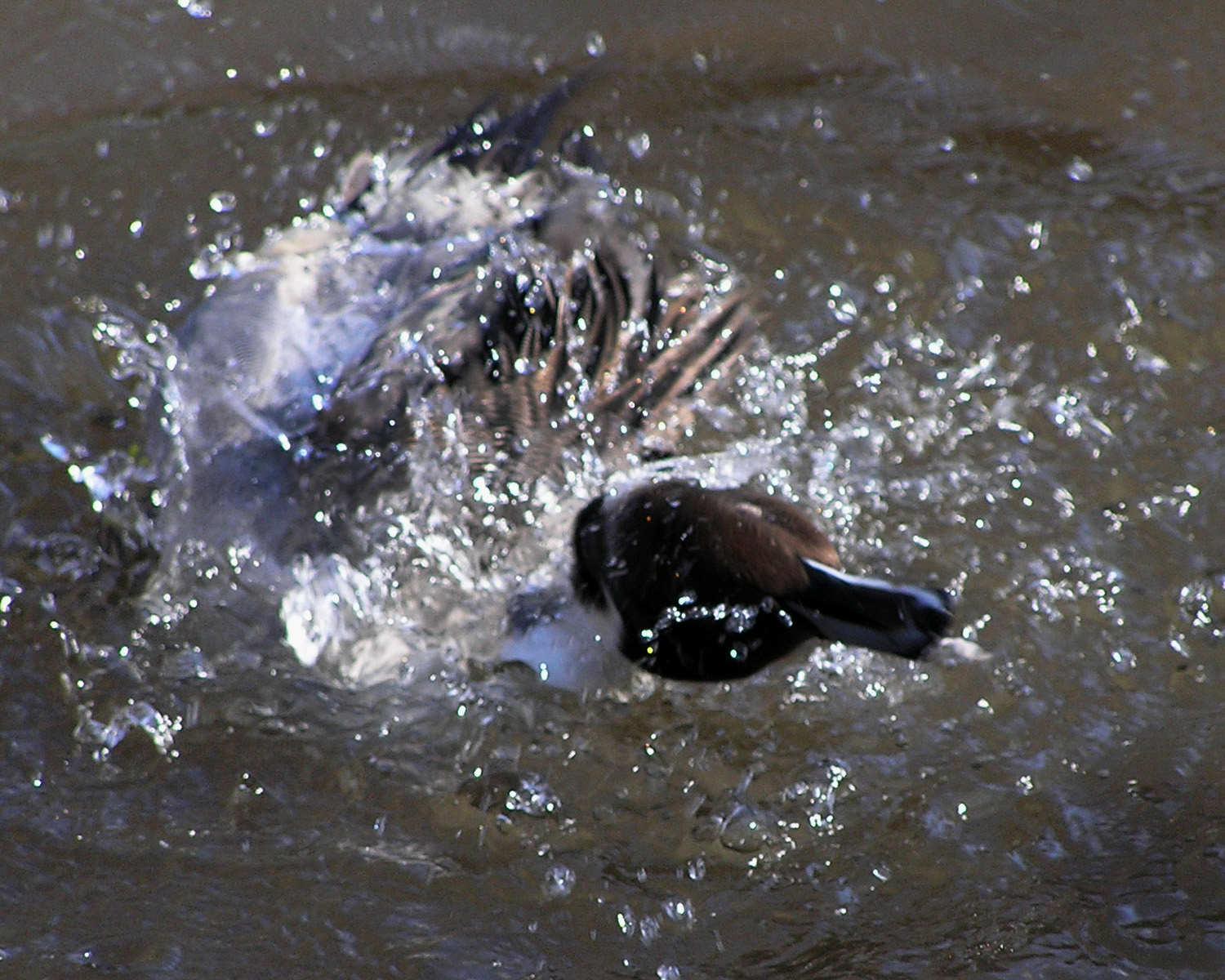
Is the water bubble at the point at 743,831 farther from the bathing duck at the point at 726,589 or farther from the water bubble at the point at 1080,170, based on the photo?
the water bubble at the point at 1080,170

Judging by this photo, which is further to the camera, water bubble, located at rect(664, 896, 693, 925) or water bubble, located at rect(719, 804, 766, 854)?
water bubble, located at rect(719, 804, 766, 854)

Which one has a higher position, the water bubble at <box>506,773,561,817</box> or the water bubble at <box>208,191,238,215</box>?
the water bubble at <box>208,191,238,215</box>

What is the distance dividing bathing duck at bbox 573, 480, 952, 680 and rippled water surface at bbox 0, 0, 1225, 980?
0.16 m

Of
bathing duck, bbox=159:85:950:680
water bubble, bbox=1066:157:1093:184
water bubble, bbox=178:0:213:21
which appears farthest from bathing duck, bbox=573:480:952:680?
water bubble, bbox=178:0:213:21

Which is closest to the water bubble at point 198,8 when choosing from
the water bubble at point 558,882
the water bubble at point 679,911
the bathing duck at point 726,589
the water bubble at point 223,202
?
the water bubble at point 223,202

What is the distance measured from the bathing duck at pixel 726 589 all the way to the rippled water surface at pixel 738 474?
0.16 metres

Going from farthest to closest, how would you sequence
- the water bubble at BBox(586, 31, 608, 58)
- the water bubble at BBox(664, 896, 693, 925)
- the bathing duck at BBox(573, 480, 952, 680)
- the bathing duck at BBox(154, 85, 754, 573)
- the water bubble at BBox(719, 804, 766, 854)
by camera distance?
the water bubble at BBox(586, 31, 608, 58), the bathing duck at BBox(154, 85, 754, 573), the water bubble at BBox(719, 804, 766, 854), the water bubble at BBox(664, 896, 693, 925), the bathing duck at BBox(573, 480, 952, 680)

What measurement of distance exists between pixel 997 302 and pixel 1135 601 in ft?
3.53

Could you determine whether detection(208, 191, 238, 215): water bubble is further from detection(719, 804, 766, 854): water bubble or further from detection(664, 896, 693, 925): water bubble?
detection(664, 896, 693, 925): water bubble

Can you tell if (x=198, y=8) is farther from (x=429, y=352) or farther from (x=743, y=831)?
(x=743, y=831)

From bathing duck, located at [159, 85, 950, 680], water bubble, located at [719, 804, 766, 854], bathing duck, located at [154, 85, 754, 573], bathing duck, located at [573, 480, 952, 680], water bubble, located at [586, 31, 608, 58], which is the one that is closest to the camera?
bathing duck, located at [573, 480, 952, 680]

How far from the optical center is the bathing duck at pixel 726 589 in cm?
208

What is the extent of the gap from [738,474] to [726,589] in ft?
2.82

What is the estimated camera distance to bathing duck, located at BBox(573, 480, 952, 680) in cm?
208
